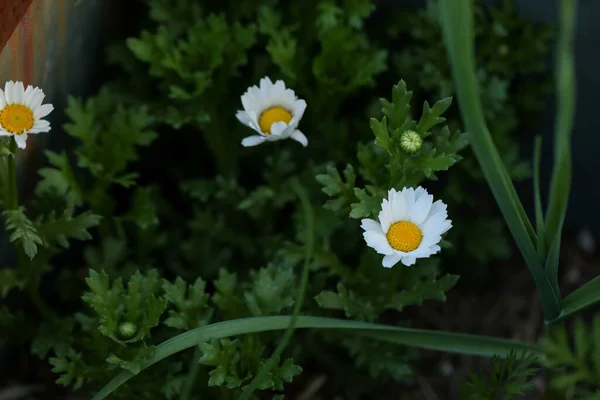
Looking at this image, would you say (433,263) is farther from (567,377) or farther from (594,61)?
(594,61)

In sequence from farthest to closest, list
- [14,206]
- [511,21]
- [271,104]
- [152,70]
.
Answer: [511,21], [152,70], [271,104], [14,206]

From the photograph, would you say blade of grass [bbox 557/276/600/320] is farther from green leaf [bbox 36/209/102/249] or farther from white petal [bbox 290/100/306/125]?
green leaf [bbox 36/209/102/249]

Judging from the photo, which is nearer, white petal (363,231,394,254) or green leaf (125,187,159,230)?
white petal (363,231,394,254)

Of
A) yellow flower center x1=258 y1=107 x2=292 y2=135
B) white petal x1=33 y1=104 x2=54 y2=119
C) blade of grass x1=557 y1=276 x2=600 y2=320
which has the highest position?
yellow flower center x1=258 y1=107 x2=292 y2=135

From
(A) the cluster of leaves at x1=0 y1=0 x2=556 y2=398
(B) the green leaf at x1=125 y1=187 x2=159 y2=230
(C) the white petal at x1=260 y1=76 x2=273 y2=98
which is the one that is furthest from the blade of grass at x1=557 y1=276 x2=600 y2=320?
(B) the green leaf at x1=125 y1=187 x2=159 y2=230

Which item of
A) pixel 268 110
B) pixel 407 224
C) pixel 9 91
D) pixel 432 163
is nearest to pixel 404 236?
pixel 407 224

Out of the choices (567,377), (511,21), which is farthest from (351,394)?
(511,21)
